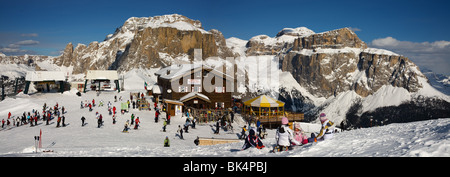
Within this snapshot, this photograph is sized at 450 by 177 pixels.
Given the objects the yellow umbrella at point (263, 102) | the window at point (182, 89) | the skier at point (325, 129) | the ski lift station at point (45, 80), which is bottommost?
the skier at point (325, 129)

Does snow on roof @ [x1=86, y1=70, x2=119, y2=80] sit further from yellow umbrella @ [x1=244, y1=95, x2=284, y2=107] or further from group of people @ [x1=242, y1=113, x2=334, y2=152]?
group of people @ [x1=242, y1=113, x2=334, y2=152]

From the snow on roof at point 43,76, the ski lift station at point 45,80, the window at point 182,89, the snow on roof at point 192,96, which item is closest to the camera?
the snow on roof at point 192,96

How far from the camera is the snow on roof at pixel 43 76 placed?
50472mm

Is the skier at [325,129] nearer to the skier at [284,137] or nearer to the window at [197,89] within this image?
the skier at [284,137]

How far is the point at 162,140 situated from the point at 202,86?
19.5 metres

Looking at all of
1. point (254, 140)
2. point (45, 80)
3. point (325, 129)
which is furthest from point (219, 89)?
point (325, 129)

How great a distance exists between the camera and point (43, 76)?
171 ft

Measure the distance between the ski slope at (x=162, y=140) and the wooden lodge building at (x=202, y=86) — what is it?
567 cm

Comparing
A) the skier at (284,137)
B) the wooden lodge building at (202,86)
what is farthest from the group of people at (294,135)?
the wooden lodge building at (202,86)

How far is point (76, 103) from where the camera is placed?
44875 mm

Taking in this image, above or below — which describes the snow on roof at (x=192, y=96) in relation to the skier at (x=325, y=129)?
above
